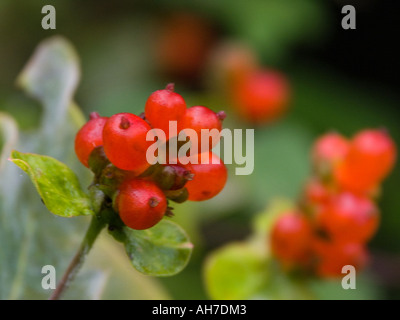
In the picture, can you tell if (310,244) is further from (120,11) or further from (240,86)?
(120,11)

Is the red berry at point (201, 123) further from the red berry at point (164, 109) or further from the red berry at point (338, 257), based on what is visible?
the red berry at point (338, 257)

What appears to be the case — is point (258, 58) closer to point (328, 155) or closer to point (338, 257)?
point (328, 155)

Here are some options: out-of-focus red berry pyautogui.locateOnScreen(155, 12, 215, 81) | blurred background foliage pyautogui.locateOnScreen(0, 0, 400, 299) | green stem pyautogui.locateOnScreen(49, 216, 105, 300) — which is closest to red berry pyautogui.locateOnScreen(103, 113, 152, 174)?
green stem pyautogui.locateOnScreen(49, 216, 105, 300)

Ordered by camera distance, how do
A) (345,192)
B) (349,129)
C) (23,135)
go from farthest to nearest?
(349,129)
(345,192)
(23,135)

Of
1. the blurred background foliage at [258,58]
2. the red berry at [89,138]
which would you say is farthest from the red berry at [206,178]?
the blurred background foliage at [258,58]

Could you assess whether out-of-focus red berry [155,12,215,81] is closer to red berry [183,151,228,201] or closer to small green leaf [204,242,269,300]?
small green leaf [204,242,269,300]
